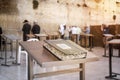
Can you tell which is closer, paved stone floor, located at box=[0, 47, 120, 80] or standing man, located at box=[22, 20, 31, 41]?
paved stone floor, located at box=[0, 47, 120, 80]

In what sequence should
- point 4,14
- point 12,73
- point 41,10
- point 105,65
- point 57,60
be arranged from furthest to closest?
point 41,10 → point 4,14 → point 105,65 → point 12,73 → point 57,60

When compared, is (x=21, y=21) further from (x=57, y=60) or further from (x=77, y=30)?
(x=57, y=60)

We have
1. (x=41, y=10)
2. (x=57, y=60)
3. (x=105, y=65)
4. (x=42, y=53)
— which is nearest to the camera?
(x=57, y=60)

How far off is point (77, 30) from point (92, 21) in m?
2.22

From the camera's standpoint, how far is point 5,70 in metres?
8.38

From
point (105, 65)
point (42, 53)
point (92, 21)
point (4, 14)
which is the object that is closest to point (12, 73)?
point (105, 65)

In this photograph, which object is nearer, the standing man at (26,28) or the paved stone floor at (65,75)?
the paved stone floor at (65,75)

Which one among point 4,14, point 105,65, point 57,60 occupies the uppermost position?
point 4,14

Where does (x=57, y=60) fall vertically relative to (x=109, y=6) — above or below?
below

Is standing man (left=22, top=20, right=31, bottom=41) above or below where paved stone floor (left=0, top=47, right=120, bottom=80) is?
above

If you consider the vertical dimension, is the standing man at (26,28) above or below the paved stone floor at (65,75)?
above

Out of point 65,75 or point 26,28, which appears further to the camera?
point 26,28

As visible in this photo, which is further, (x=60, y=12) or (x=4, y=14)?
(x=60, y=12)

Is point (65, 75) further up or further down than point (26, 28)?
further down
